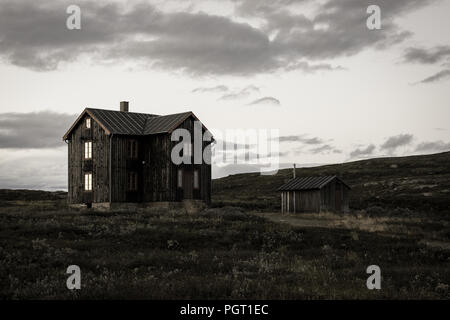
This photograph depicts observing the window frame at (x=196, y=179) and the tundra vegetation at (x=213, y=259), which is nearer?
the tundra vegetation at (x=213, y=259)

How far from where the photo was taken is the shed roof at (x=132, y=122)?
1855 inches

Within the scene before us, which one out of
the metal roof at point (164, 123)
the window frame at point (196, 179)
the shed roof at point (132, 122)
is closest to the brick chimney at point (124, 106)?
the shed roof at point (132, 122)

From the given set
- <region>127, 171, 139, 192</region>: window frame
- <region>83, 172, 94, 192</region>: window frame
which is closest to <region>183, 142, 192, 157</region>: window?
<region>127, 171, 139, 192</region>: window frame

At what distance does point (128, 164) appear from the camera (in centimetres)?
4769

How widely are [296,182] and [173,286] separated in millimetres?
44412

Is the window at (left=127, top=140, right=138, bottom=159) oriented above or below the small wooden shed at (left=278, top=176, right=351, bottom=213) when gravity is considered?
above

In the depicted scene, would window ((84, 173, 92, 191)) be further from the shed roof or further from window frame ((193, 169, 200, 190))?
window frame ((193, 169, 200, 190))

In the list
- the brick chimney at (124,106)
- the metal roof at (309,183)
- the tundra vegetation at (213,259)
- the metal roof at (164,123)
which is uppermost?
the brick chimney at (124,106)

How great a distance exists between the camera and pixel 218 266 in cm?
1691

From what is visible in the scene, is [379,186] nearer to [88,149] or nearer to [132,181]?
[132,181]

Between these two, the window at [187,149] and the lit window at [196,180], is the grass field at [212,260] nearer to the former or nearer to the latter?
the window at [187,149]

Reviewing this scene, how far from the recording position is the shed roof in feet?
155

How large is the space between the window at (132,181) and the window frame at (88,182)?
3524 mm
